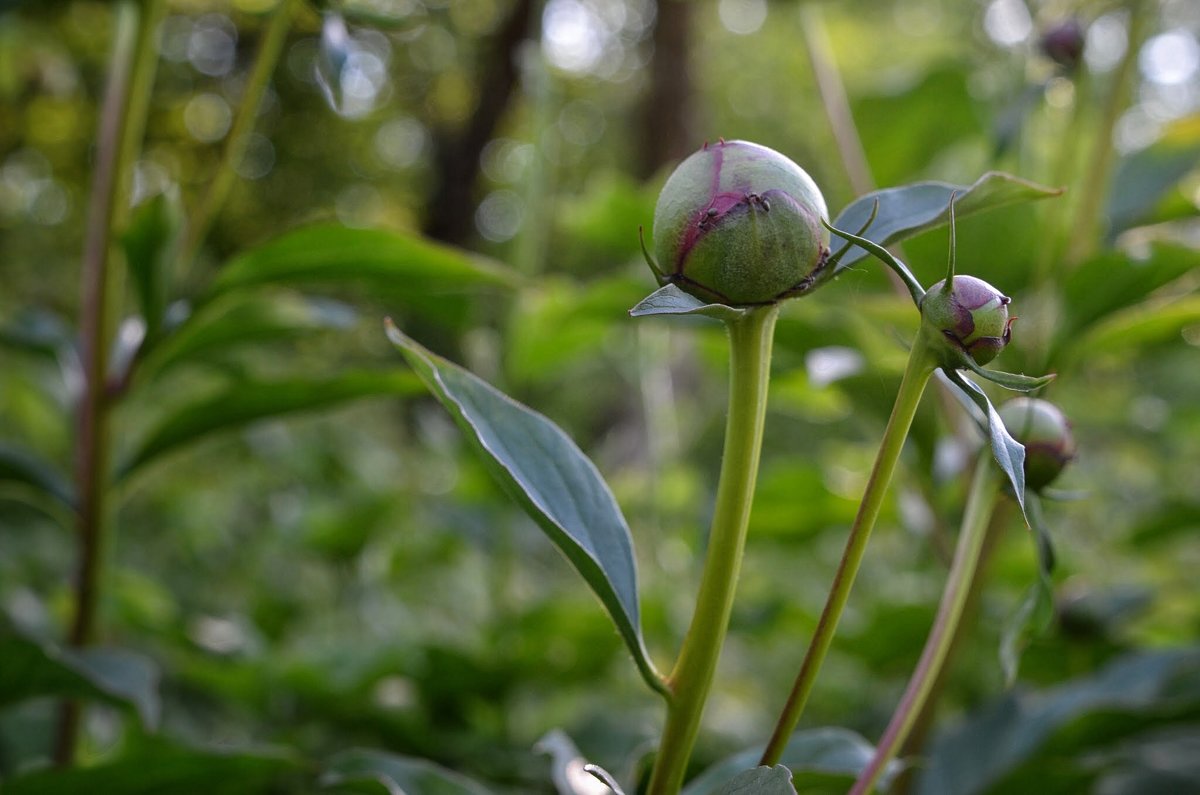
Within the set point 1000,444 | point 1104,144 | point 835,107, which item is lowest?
point 1000,444

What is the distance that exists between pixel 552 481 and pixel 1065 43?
0.67m

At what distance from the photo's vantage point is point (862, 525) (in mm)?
383

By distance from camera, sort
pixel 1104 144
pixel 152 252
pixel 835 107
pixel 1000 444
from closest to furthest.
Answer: pixel 1000 444, pixel 152 252, pixel 1104 144, pixel 835 107

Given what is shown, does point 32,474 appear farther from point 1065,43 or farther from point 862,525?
point 1065,43

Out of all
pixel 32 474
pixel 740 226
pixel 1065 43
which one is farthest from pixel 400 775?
pixel 1065 43

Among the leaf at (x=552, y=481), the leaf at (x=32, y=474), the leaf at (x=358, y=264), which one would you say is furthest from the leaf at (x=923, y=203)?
the leaf at (x=32, y=474)

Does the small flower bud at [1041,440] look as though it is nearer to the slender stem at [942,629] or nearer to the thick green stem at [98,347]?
the slender stem at [942,629]

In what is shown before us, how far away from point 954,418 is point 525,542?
724 millimetres

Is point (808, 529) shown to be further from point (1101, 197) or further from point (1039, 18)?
point (1039, 18)

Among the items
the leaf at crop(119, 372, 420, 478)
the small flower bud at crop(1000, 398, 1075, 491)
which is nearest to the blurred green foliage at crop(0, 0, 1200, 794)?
the leaf at crop(119, 372, 420, 478)

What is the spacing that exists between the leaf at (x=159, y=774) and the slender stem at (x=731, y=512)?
0.31m

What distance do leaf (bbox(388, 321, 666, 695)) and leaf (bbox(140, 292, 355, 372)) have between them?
17.2 inches

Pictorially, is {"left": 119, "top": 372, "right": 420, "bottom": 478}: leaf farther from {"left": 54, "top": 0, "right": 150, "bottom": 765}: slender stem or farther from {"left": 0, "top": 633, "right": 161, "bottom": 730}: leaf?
{"left": 0, "top": 633, "right": 161, "bottom": 730}: leaf

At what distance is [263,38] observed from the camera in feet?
2.59
